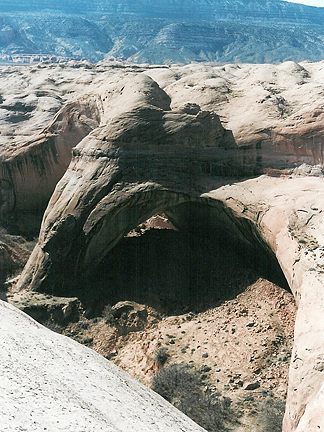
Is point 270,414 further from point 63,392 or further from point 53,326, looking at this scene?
point 53,326

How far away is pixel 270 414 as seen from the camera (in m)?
7.56

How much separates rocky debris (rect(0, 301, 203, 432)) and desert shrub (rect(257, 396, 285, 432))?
2100 millimetres

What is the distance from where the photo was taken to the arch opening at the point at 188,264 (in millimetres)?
11281

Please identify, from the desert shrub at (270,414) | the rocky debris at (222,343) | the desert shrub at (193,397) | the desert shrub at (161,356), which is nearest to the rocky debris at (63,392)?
the desert shrub at (193,397)

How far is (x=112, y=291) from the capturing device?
1230cm

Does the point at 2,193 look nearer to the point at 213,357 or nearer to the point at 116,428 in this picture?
the point at 213,357

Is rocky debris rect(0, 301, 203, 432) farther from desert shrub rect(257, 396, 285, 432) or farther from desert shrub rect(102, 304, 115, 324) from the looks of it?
desert shrub rect(102, 304, 115, 324)

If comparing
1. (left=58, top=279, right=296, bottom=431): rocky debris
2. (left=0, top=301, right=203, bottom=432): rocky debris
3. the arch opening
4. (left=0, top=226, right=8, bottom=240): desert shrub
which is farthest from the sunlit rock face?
(left=0, top=301, right=203, bottom=432): rocky debris

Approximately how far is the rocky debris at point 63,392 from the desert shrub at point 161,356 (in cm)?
305

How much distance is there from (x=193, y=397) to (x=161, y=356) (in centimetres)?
154

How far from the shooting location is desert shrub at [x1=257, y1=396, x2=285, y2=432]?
7.30 m

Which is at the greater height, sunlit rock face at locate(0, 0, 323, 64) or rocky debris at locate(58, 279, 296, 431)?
sunlit rock face at locate(0, 0, 323, 64)

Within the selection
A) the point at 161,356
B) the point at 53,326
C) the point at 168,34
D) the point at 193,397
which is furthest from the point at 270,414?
the point at 168,34

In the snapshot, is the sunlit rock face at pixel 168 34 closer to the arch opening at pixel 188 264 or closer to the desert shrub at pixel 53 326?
the arch opening at pixel 188 264
